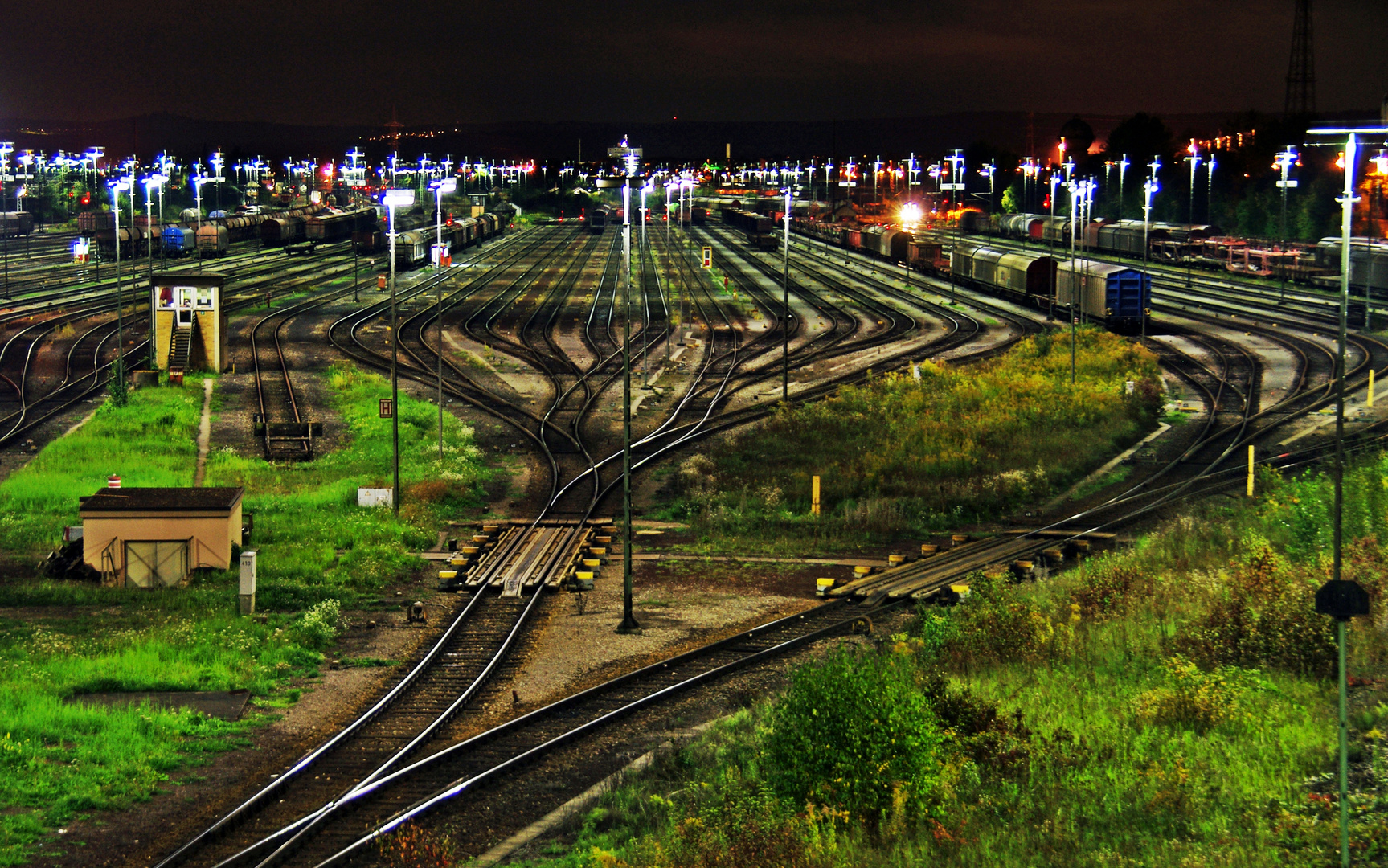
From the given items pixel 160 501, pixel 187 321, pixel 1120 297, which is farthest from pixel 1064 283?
pixel 160 501

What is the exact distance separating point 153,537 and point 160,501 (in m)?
0.82

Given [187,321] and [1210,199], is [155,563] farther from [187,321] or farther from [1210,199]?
[1210,199]

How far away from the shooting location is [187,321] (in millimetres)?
53156

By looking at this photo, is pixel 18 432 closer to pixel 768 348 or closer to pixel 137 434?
pixel 137 434

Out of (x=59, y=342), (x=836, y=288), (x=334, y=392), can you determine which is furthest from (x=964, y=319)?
(x=59, y=342)

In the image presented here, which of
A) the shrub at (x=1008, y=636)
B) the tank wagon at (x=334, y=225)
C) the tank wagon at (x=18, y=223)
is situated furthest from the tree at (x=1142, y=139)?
the shrub at (x=1008, y=636)

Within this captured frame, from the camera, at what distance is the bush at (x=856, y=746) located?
1463 centimetres

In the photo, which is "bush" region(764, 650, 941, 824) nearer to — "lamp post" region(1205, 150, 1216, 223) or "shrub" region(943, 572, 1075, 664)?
"shrub" region(943, 572, 1075, 664)

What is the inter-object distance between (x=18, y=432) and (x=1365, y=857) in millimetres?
40541

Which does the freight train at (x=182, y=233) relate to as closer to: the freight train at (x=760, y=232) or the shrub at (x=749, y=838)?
the freight train at (x=760, y=232)

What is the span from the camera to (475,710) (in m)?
20.0

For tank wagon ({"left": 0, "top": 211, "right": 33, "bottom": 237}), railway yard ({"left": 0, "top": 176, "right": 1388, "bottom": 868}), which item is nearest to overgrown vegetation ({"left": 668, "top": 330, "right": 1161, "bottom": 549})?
railway yard ({"left": 0, "top": 176, "right": 1388, "bottom": 868})

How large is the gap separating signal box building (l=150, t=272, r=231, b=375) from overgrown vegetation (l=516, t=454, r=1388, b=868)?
38437mm

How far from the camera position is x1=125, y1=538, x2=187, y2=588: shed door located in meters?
26.6
